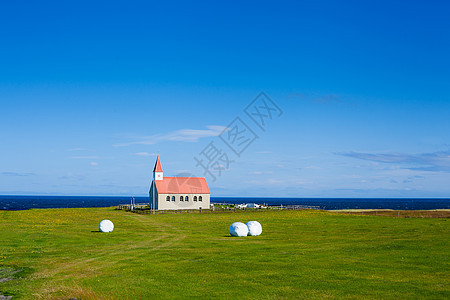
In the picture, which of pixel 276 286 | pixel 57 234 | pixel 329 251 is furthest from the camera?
pixel 57 234

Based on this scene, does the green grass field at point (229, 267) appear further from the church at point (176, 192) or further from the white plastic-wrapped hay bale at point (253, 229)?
the church at point (176, 192)

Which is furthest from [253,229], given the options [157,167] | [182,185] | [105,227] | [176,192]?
[157,167]

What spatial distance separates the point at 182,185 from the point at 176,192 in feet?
9.69

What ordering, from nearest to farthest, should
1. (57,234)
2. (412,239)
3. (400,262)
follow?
(400,262)
(412,239)
(57,234)

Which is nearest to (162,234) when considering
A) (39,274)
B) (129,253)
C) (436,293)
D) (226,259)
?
(129,253)

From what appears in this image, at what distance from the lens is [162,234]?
4128cm

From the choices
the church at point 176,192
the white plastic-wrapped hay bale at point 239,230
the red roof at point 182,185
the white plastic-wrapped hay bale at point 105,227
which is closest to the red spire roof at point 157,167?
the church at point 176,192

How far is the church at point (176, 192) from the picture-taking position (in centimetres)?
9038

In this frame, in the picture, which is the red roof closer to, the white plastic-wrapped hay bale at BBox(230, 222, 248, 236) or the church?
the church

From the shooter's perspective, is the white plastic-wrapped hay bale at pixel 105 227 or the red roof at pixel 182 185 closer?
the white plastic-wrapped hay bale at pixel 105 227

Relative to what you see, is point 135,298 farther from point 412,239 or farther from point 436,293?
point 412,239

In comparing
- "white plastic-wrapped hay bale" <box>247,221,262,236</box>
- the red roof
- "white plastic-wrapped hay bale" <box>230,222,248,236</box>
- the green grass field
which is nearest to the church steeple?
the red roof

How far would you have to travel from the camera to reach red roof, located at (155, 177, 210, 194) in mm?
91250

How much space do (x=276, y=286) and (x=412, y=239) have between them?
2069 cm
